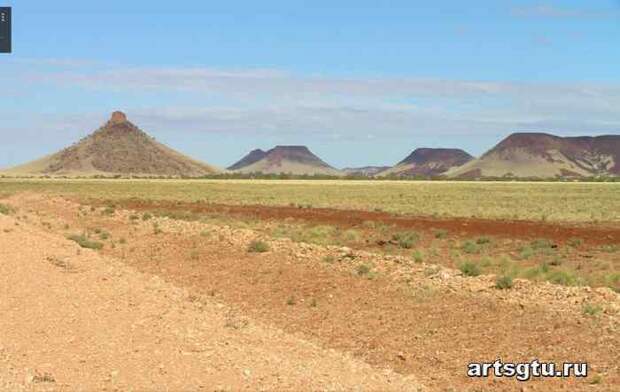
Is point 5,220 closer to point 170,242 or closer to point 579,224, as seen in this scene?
point 170,242

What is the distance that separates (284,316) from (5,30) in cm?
814

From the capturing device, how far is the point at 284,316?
701 inches

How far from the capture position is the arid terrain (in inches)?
475

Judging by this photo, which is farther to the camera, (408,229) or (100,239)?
(408,229)

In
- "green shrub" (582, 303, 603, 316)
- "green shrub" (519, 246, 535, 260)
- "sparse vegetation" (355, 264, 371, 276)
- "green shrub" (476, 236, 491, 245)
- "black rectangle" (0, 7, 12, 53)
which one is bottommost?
"green shrub" (519, 246, 535, 260)

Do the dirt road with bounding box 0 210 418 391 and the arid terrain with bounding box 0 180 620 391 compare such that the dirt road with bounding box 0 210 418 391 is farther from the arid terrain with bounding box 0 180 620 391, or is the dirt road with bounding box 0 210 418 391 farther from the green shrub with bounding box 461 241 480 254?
the green shrub with bounding box 461 241 480 254

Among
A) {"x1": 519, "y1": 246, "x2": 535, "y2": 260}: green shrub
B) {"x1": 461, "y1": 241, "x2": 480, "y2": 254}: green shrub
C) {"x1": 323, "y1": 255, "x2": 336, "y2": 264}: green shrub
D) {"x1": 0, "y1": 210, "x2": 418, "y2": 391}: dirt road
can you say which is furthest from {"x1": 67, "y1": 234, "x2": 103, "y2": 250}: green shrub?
{"x1": 519, "y1": 246, "x2": 535, "y2": 260}: green shrub

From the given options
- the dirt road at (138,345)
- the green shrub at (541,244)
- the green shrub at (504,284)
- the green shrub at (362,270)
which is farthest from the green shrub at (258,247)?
the green shrub at (541,244)

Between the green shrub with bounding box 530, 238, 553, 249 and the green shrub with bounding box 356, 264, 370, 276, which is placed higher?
the green shrub with bounding box 356, 264, 370, 276

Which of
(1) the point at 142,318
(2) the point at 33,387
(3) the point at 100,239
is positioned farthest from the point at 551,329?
(3) the point at 100,239

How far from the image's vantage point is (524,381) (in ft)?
40.9

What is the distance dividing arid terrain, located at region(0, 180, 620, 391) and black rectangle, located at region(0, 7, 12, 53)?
4518 mm

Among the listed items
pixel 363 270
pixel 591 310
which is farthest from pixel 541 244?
pixel 591 310

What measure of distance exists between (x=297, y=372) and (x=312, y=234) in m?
24.0
